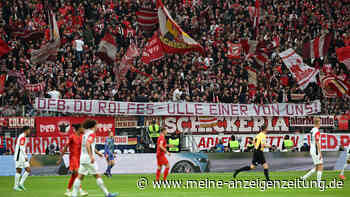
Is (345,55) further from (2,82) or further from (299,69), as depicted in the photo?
(2,82)

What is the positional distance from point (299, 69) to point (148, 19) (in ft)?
33.3

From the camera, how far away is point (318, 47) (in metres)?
37.2

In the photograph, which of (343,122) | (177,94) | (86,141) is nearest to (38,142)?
(177,94)

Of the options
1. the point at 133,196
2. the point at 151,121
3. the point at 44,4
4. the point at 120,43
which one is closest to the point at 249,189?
the point at 133,196

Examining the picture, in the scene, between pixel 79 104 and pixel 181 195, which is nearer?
pixel 181 195

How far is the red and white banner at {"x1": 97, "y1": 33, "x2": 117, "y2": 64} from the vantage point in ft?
113

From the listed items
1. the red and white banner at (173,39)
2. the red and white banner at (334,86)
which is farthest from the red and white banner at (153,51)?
the red and white banner at (334,86)

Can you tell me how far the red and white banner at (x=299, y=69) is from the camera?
35344mm

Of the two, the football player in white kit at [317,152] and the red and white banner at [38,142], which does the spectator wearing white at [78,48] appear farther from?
the football player in white kit at [317,152]

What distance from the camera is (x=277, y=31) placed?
43281 mm

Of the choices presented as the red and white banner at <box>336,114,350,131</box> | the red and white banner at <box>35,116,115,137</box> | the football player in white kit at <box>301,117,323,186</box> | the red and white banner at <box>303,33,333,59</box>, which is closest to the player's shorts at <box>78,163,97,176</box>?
the football player in white kit at <box>301,117,323,186</box>

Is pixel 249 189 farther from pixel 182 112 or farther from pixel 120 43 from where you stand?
pixel 120 43

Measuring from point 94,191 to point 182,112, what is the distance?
1467 cm

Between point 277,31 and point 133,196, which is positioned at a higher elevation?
point 277,31
